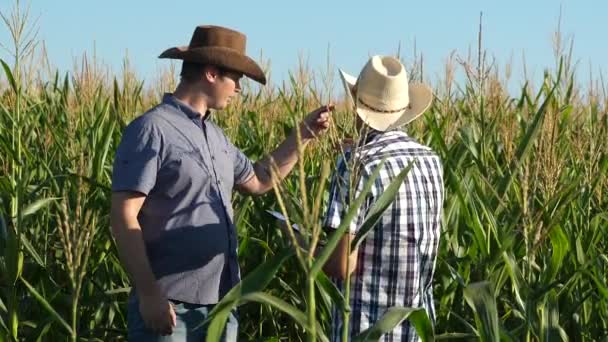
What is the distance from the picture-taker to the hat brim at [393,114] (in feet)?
9.54

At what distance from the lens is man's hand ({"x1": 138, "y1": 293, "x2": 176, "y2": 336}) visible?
294cm

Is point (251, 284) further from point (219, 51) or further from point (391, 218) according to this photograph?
point (219, 51)

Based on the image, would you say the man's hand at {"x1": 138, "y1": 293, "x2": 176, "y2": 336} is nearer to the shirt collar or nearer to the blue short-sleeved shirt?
the blue short-sleeved shirt

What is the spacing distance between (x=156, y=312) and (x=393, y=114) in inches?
32.8

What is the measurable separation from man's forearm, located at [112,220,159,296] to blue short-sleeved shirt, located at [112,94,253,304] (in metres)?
0.13

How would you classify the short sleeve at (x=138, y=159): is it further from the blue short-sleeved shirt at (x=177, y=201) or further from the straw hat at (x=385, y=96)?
the straw hat at (x=385, y=96)

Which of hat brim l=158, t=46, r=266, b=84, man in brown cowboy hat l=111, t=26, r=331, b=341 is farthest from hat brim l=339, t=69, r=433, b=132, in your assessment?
hat brim l=158, t=46, r=266, b=84

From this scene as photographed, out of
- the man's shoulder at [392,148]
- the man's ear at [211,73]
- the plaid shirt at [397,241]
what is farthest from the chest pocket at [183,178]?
the man's shoulder at [392,148]

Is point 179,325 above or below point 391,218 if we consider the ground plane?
below

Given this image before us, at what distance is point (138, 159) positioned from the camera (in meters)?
3.00

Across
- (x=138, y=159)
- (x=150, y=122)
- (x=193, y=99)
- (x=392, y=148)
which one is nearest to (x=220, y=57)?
(x=193, y=99)

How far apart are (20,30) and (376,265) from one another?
83.1 inches

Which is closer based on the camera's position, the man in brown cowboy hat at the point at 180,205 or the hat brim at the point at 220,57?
the man in brown cowboy hat at the point at 180,205

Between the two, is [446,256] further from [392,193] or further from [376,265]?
[392,193]
